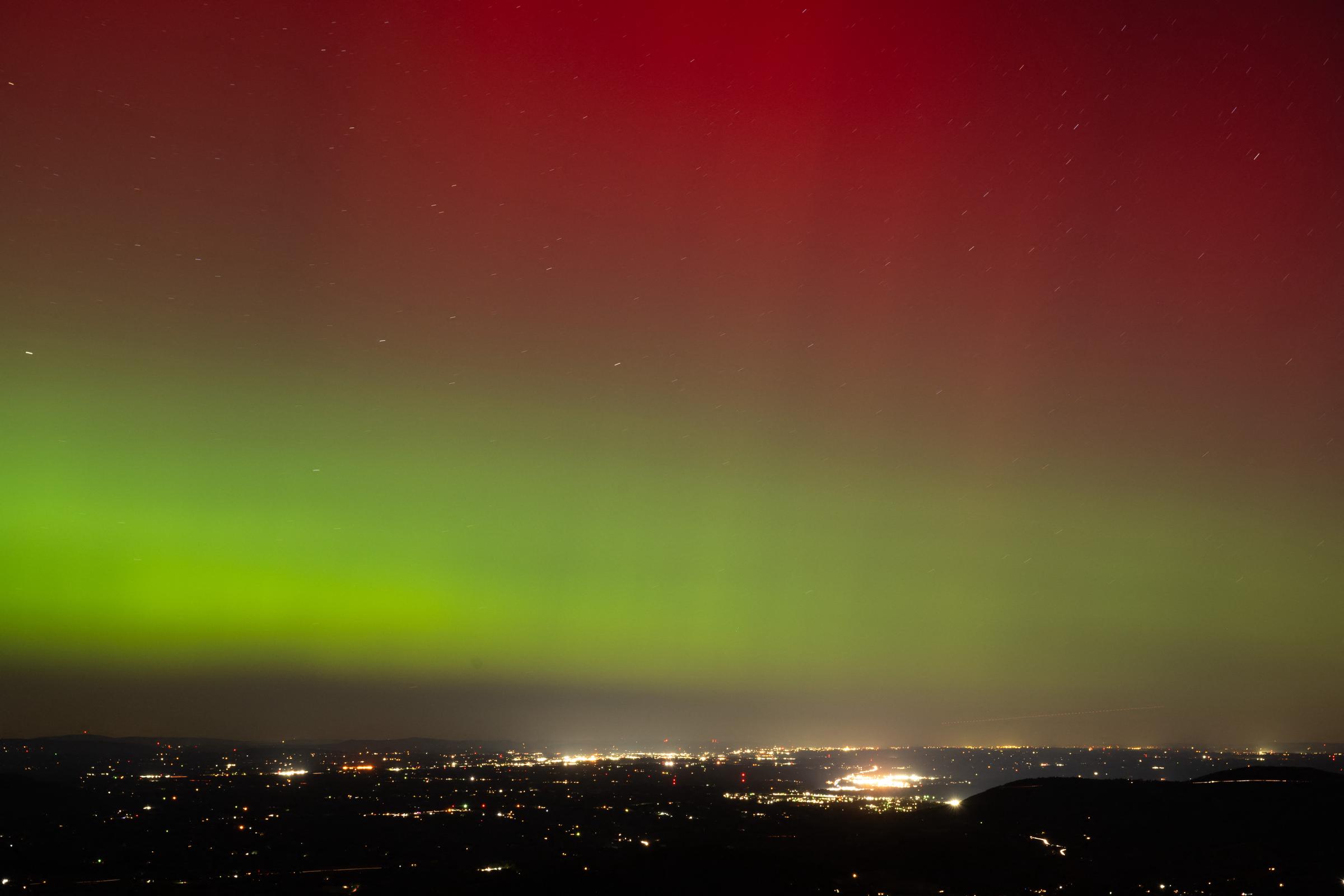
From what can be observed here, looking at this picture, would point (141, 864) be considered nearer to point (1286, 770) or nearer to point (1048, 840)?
point (1048, 840)

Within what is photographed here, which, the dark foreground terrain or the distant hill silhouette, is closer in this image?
the distant hill silhouette

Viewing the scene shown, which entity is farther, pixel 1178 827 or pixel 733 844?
pixel 733 844

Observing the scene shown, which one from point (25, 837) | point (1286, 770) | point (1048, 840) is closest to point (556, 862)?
point (1048, 840)

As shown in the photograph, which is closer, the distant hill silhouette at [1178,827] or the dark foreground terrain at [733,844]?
the distant hill silhouette at [1178,827]

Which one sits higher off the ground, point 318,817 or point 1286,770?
point 1286,770

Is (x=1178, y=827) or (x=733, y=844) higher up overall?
(x=1178, y=827)

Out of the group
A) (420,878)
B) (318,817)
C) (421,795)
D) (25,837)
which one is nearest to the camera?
(420,878)

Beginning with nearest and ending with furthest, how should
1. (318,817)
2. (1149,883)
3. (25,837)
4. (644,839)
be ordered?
(1149,883)
(644,839)
(25,837)
(318,817)

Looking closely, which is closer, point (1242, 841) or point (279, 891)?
point (279, 891)
